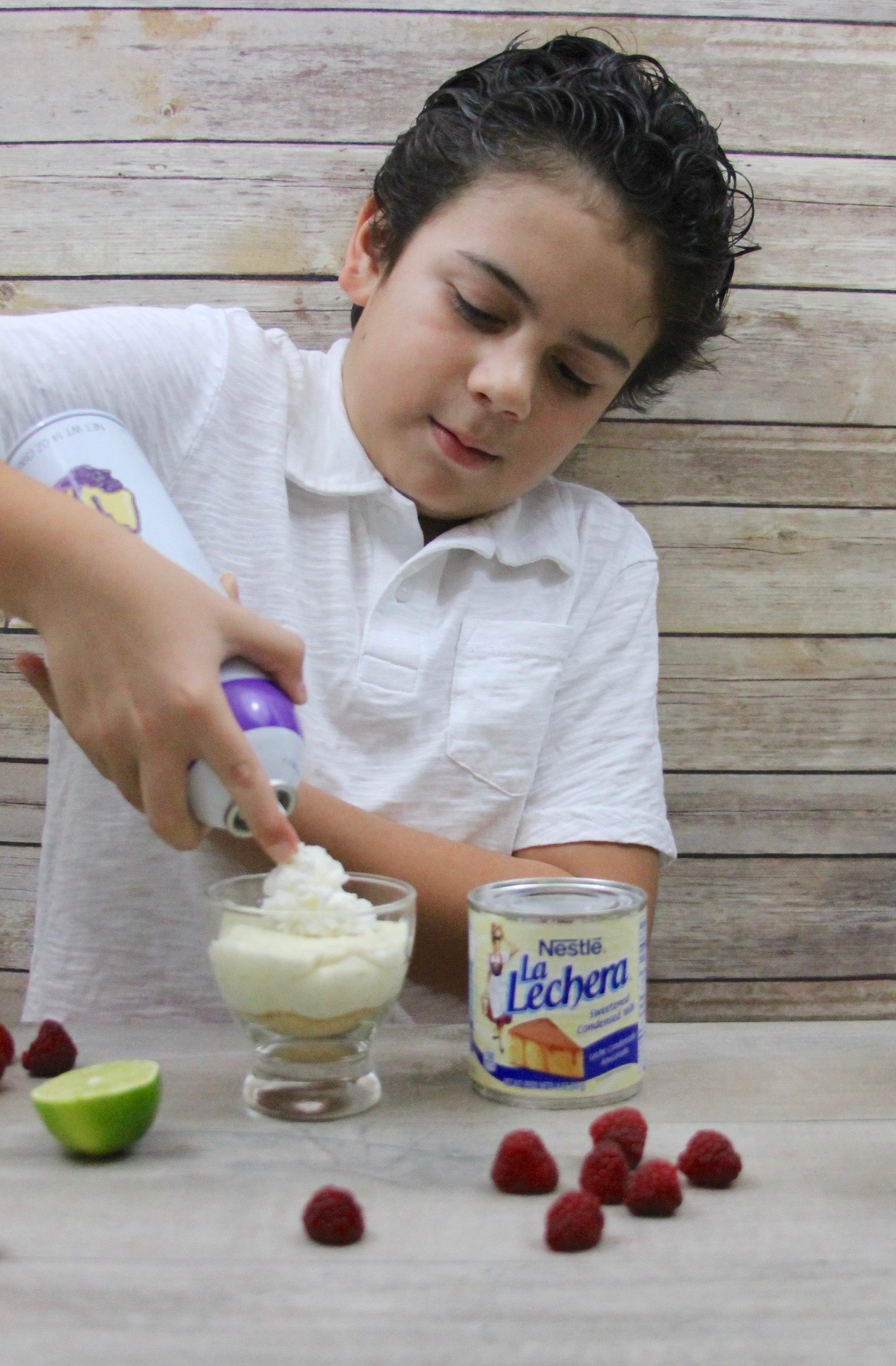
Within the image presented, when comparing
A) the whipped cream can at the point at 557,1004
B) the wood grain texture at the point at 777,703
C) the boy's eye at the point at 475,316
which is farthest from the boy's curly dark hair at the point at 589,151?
the whipped cream can at the point at 557,1004

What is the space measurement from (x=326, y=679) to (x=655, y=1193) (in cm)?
58

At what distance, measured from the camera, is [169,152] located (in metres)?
1.27

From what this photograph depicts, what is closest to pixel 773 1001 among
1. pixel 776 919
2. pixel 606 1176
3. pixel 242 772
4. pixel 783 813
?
pixel 776 919

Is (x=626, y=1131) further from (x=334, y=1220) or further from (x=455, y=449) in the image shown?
(x=455, y=449)

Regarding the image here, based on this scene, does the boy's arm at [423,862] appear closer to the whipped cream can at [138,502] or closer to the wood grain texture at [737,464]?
the whipped cream can at [138,502]

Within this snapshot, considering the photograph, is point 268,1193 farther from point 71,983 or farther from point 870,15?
point 870,15

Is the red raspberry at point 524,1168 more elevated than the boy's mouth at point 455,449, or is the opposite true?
the boy's mouth at point 455,449

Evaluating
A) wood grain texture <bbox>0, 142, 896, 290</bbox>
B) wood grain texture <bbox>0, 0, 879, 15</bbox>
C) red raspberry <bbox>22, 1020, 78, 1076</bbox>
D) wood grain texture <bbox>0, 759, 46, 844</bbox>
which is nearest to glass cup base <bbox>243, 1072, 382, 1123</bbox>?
red raspberry <bbox>22, 1020, 78, 1076</bbox>

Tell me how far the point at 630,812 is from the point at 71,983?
512 mm

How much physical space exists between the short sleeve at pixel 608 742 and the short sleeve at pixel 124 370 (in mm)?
409

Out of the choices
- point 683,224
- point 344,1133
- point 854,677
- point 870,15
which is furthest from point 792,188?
point 344,1133

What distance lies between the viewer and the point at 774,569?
1.32m

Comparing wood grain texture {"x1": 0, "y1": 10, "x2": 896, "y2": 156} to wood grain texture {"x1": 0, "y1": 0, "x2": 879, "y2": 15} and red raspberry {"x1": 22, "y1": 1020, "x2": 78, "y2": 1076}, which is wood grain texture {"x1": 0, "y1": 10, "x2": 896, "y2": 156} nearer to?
wood grain texture {"x1": 0, "y1": 0, "x2": 879, "y2": 15}

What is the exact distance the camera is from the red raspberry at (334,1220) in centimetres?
53
